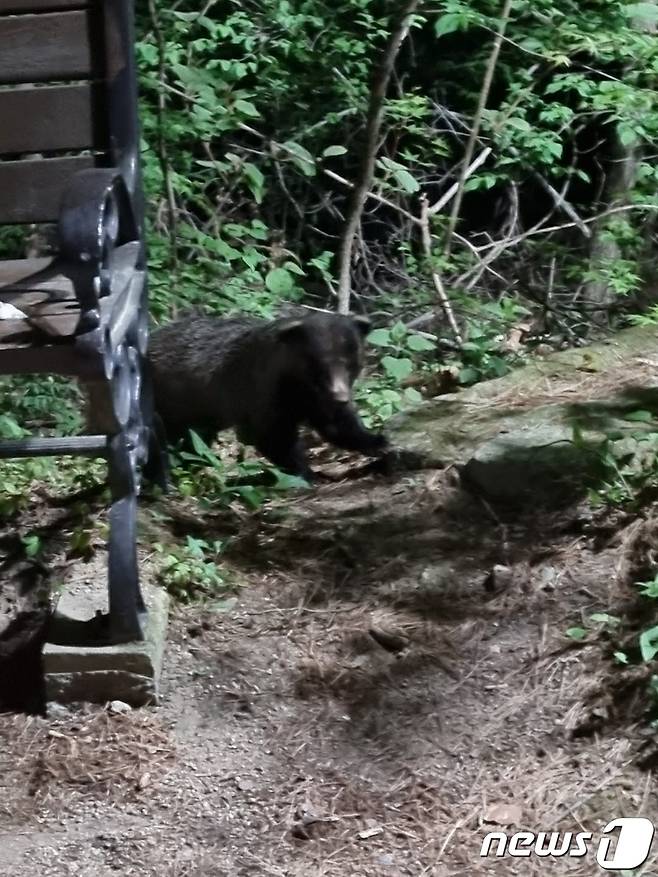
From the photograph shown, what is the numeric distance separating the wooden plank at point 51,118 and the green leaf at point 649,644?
2.56 m

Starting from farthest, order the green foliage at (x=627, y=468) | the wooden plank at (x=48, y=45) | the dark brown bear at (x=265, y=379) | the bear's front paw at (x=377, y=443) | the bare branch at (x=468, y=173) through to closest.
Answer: the bare branch at (x=468, y=173) → the dark brown bear at (x=265, y=379) → the bear's front paw at (x=377, y=443) → the wooden plank at (x=48, y=45) → the green foliage at (x=627, y=468)

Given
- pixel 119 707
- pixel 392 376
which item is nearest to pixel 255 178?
pixel 392 376

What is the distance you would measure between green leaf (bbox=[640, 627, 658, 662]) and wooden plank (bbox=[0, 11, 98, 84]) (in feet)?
8.93

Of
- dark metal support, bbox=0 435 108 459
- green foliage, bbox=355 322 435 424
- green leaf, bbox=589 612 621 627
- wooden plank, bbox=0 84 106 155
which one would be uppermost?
wooden plank, bbox=0 84 106 155

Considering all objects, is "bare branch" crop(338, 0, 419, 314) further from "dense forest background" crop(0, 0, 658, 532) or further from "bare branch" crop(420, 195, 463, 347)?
"bare branch" crop(420, 195, 463, 347)

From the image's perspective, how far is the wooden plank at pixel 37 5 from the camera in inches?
146

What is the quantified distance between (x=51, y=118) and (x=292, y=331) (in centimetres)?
185

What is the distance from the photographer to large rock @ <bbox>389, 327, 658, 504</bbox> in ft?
12.4

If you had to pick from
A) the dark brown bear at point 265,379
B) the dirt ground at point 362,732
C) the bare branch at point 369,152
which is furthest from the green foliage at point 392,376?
the dirt ground at point 362,732

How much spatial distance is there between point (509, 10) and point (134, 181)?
4.46 metres

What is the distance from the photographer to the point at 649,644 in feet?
9.25

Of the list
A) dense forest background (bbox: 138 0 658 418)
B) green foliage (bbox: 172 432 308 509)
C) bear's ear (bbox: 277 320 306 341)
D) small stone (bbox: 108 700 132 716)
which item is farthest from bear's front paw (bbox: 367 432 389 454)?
small stone (bbox: 108 700 132 716)

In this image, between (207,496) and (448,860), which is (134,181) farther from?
(448,860)

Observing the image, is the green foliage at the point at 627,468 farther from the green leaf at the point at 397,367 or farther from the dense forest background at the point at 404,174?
the green leaf at the point at 397,367
